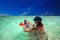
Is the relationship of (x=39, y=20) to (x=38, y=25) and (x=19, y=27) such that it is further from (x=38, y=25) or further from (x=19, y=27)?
(x=19, y=27)

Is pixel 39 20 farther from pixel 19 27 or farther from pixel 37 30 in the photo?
pixel 19 27

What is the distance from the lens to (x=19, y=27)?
1407 millimetres

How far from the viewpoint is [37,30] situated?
1.40 meters

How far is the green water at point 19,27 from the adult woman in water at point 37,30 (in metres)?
0.04

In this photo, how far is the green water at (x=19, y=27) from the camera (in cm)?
138

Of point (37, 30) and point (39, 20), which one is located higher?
point (39, 20)

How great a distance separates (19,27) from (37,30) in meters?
0.20

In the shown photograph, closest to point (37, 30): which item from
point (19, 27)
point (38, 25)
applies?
point (38, 25)

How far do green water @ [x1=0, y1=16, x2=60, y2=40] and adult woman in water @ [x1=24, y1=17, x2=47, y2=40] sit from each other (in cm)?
4

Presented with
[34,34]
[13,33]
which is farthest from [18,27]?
[34,34]

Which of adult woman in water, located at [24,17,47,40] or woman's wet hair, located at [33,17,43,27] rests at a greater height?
woman's wet hair, located at [33,17,43,27]

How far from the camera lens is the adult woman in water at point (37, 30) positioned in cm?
138

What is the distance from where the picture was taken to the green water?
1.38 meters

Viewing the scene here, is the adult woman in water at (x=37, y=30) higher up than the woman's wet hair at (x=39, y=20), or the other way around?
the woman's wet hair at (x=39, y=20)
